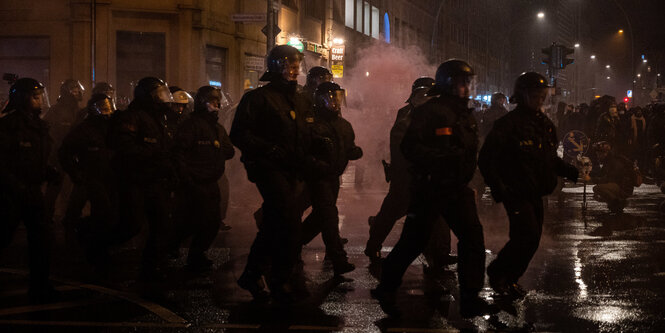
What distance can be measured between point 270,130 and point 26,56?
17522 mm

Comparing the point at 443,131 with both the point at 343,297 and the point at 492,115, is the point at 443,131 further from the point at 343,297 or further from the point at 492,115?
the point at 492,115

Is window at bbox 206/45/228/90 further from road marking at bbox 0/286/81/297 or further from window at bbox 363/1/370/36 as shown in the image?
window at bbox 363/1/370/36

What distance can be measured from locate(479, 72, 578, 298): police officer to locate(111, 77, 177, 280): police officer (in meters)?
2.75

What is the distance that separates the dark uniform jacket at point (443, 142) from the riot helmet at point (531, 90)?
25.4 inches

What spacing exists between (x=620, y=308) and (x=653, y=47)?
325 feet

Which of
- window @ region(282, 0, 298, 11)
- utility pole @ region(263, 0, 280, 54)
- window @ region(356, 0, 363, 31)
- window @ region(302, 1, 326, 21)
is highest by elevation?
window @ region(356, 0, 363, 31)

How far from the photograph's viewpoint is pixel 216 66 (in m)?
25.4

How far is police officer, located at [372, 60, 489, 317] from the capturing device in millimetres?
5941

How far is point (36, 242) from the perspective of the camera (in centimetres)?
650

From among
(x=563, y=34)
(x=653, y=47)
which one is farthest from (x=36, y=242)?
(x=563, y=34)

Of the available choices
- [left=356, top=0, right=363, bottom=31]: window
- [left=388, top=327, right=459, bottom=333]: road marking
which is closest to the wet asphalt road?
[left=388, top=327, right=459, bottom=333]: road marking

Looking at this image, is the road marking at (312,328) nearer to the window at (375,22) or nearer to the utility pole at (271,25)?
the utility pole at (271,25)

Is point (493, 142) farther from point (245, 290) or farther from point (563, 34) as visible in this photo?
point (563, 34)

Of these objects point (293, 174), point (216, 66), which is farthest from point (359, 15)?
point (293, 174)
